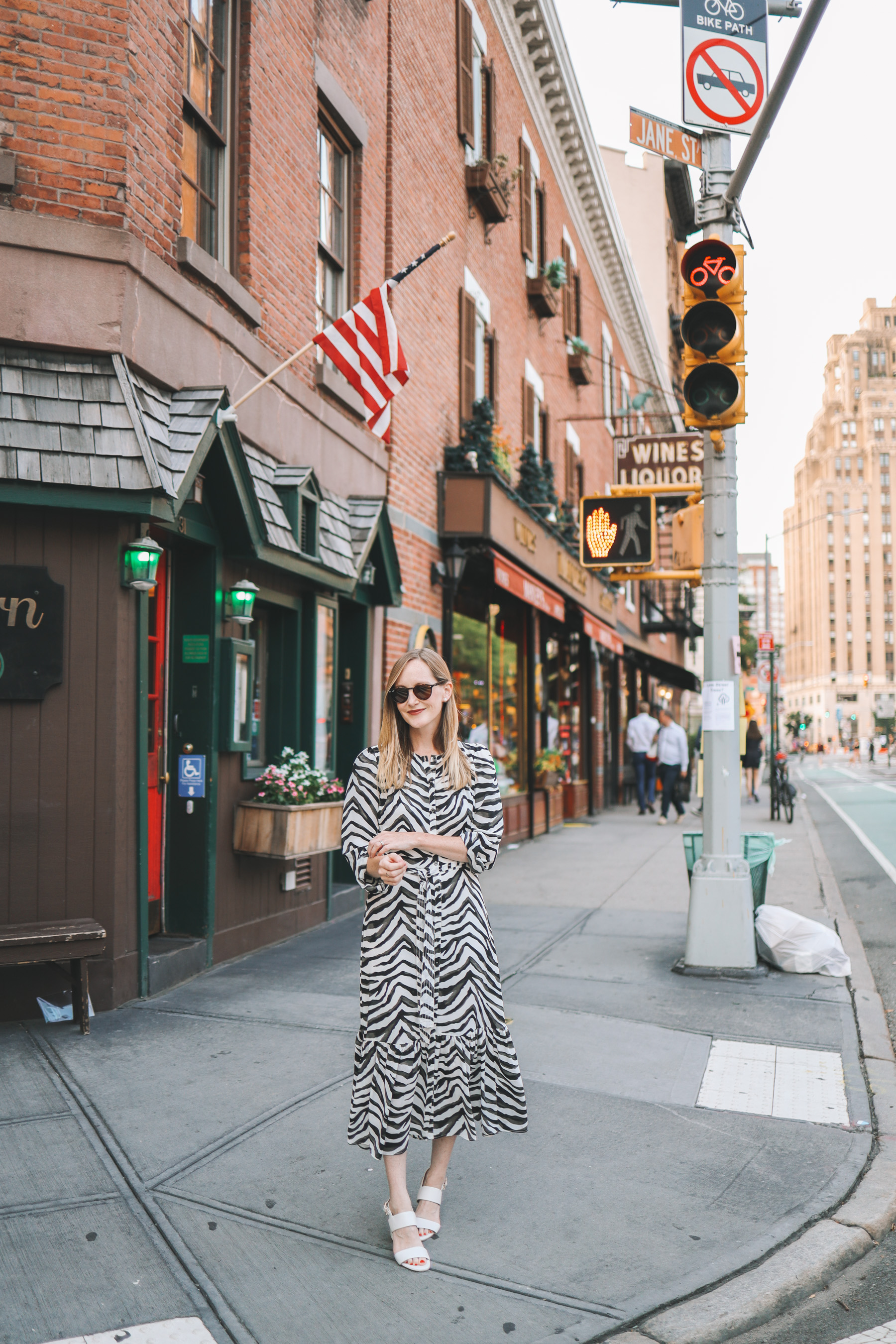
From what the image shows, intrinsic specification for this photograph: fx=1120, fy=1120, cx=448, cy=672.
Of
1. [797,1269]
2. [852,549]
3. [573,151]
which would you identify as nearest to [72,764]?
[797,1269]

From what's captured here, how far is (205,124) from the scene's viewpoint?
24.7 feet

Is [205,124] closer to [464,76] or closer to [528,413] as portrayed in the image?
[464,76]

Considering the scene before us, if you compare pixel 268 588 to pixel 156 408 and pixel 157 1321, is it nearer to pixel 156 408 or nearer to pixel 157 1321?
pixel 156 408

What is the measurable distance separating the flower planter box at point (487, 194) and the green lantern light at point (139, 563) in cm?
974

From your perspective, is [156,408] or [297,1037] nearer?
[297,1037]

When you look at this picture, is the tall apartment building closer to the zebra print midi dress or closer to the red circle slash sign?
the red circle slash sign

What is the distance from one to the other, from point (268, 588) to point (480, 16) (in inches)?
428

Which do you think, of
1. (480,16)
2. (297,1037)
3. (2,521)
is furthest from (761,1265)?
(480,16)

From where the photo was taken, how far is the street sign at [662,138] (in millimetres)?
7875

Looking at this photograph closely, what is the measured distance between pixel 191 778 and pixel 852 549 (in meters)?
155

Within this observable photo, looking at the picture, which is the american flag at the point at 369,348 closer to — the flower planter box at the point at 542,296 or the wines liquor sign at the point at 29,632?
the wines liquor sign at the point at 29,632

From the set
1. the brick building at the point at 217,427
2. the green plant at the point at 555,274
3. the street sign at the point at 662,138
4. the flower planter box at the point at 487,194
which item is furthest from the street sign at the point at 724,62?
the green plant at the point at 555,274

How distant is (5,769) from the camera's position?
587 cm

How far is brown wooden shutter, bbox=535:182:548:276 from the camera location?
729 inches
